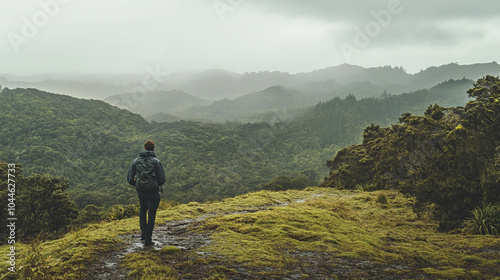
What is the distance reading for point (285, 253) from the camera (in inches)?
267

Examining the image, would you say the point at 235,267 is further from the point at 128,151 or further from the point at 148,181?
the point at 128,151

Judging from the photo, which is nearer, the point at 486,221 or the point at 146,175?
the point at 146,175

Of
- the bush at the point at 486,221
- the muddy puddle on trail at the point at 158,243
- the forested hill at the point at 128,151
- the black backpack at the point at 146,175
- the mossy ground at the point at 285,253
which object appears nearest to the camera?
the muddy puddle on trail at the point at 158,243

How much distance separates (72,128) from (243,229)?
172531 millimetres

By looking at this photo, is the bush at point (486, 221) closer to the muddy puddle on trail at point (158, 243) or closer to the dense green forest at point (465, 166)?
the dense green forest at point (465, 166)

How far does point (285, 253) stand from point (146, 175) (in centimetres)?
365

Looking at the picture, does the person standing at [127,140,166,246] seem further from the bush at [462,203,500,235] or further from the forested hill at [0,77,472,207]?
the forested hill at [0,77,472,207]

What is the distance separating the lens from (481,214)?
9.51 metres

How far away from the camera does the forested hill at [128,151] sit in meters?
107

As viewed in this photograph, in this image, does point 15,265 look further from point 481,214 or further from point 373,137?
point 373,137

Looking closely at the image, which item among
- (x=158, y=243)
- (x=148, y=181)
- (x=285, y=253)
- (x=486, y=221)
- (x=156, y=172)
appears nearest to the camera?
(x=285, y=253)

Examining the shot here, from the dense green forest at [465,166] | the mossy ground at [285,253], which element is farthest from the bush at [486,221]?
the mossy ground at [285,253]

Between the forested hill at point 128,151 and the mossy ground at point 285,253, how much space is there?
60.9m

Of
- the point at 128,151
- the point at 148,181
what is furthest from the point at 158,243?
the point at 128,151
